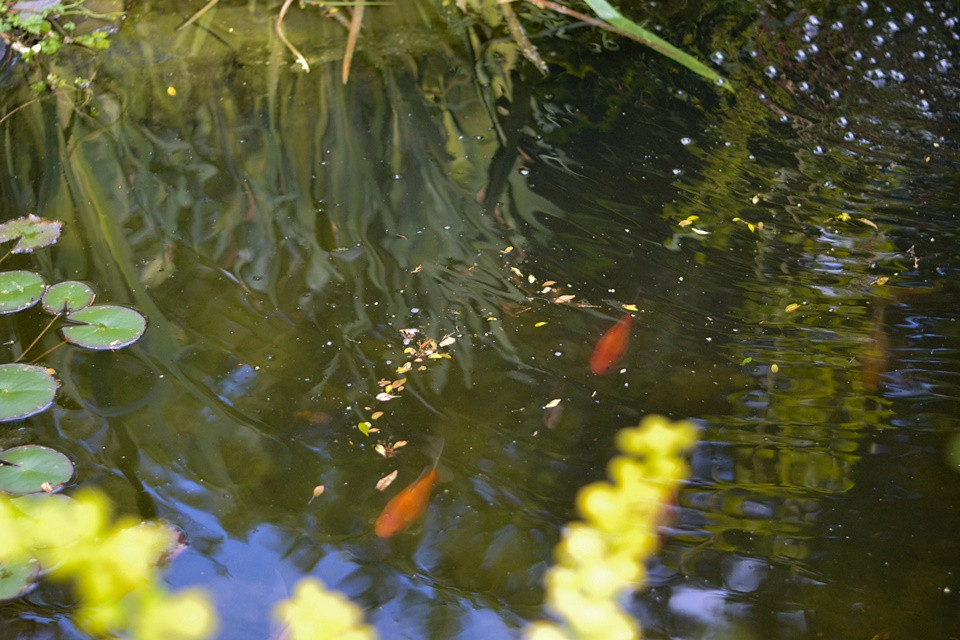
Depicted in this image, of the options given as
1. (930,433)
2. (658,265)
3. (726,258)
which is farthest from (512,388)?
(930,433)

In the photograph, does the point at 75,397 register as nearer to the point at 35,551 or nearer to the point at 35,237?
the point at 35,551

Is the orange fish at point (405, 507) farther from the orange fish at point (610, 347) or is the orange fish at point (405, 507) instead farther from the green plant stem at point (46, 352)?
the green plant stem at point (46, 352)

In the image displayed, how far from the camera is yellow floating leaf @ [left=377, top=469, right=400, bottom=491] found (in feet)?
4.21

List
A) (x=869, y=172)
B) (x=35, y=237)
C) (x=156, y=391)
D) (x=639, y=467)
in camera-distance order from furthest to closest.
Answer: (x=869, y=172), (x=35, y=237), (x=156, y=391), (x=639, y=467)

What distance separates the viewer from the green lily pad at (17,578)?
3.64ft

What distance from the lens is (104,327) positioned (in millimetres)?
1494

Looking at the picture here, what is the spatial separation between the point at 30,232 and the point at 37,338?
1.08 feet

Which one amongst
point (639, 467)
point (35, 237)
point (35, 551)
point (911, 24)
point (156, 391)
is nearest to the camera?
point (35, 551)

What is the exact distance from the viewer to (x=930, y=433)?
4.44 feet

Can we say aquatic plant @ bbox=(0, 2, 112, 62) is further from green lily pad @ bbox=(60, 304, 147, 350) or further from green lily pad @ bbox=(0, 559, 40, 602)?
green lily pad @ bbox=(0, 559, 40, 602)

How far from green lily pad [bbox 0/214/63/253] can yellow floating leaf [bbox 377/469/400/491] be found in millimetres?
957

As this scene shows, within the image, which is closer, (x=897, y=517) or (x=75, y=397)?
(x=897, y=517)

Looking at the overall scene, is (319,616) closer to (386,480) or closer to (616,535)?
(386,480)

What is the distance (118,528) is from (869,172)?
5.97ft
